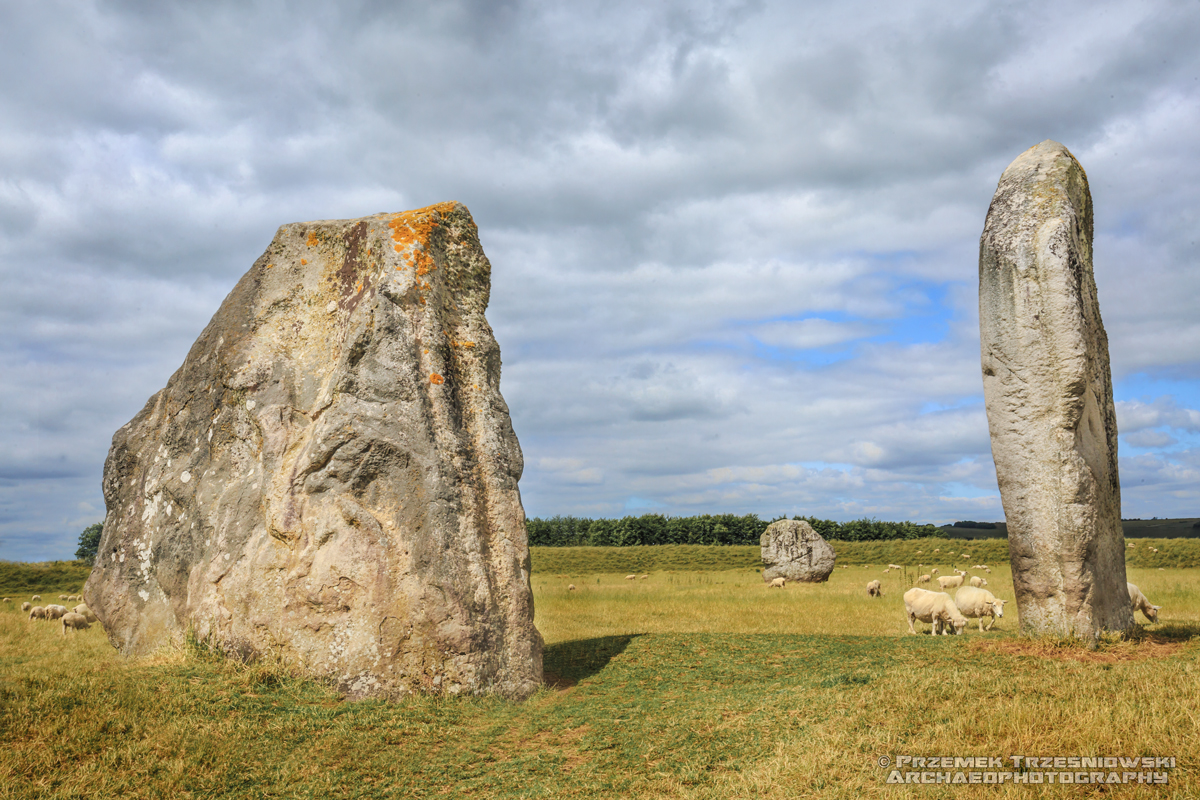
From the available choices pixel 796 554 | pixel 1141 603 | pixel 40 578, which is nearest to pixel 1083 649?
pixel 1141 603

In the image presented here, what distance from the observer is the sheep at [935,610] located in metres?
15.0

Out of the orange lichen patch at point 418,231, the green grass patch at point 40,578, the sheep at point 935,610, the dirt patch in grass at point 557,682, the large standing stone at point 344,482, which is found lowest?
the green grass patch at point 40,578

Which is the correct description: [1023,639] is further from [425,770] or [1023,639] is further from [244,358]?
[244,358]

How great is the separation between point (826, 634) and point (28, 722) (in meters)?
12.6

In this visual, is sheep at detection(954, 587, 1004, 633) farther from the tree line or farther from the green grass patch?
the tree line

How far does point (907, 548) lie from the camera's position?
146 ft

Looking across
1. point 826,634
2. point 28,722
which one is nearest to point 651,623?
point 826,634

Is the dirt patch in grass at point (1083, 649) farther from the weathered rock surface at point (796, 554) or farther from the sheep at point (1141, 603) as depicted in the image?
the weathered rock surface at point (796, 554)

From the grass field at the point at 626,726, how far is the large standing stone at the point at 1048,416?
2.69 feet

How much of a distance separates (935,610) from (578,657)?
23.5 feet

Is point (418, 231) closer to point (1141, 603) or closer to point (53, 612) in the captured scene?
point (1141, 603)

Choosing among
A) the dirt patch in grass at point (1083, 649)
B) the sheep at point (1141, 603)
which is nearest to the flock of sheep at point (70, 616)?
the dirt patch in grass at point (1083, 649)

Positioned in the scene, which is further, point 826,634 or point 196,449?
point 826,634

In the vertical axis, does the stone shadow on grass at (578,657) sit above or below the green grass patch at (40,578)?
above
